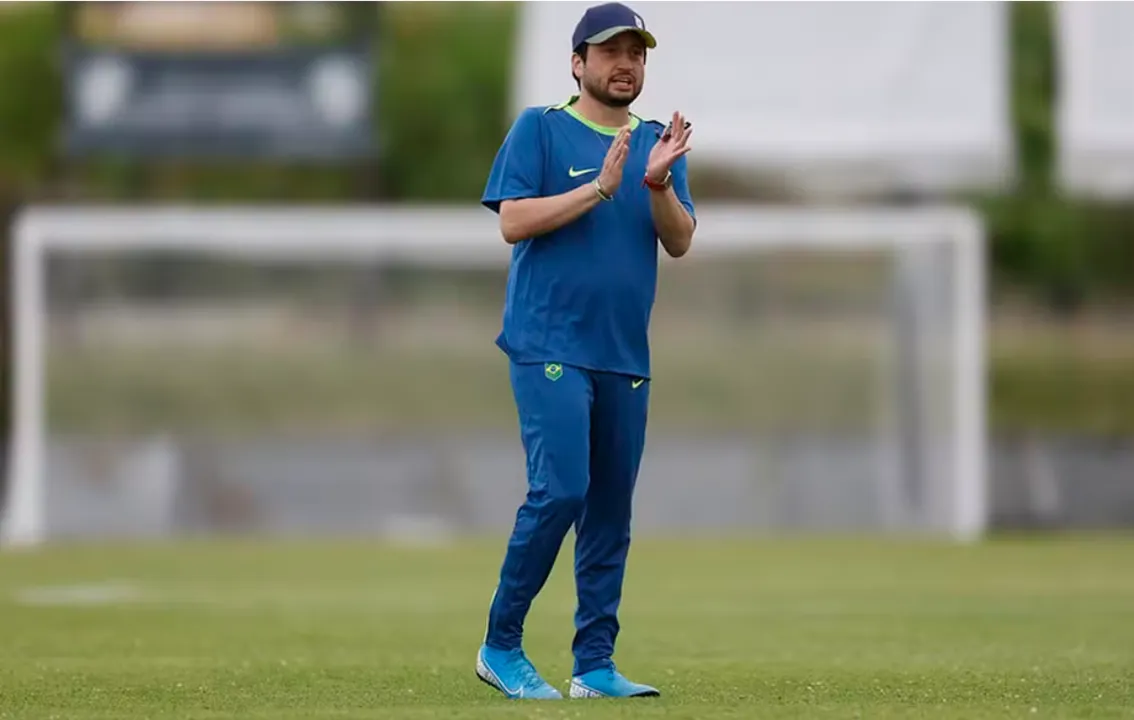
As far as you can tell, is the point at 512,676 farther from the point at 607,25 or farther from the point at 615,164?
the point at 607,25

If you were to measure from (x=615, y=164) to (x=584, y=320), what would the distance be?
501 millimetres

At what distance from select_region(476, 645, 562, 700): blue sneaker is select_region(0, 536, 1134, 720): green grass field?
7 cm

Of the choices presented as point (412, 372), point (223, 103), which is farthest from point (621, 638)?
point (223, 103)

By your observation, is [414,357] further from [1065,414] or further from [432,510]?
[1065,414]

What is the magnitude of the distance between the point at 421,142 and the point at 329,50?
1200 centimetres

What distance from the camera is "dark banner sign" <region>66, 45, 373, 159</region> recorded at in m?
21.2

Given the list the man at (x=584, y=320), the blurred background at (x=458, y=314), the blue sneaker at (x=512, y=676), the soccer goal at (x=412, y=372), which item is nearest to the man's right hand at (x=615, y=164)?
the man at (x=584, y=320)

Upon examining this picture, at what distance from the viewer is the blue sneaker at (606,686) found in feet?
22.6

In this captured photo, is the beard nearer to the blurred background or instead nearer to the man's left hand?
the man's left hand

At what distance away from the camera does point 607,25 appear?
264 inches

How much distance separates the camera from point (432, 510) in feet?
69.7

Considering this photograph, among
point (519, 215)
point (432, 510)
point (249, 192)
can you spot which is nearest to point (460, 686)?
point (519, 215)

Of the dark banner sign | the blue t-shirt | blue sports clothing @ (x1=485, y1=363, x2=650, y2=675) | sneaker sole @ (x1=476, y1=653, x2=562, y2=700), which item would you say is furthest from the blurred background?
sneaker sole @ (x1=476, y1=653, x2=562, y2=700)

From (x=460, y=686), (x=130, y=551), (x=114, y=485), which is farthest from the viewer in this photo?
(x=114, y=485)
